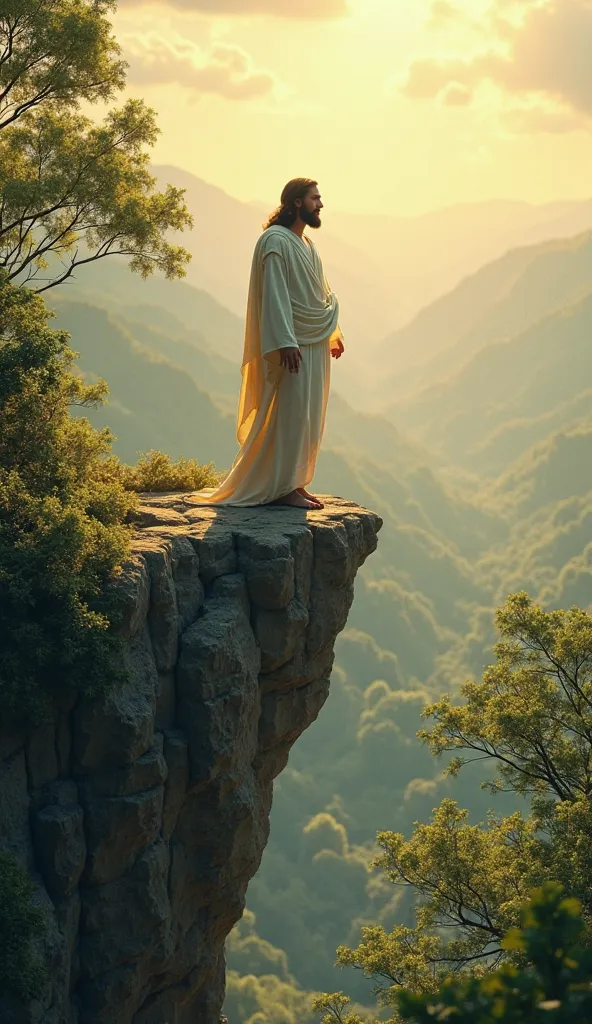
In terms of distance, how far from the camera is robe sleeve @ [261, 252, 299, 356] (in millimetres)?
9773

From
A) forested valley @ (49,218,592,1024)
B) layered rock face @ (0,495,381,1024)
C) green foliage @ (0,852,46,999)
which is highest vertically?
forested valley @ (49,218,592,1024)

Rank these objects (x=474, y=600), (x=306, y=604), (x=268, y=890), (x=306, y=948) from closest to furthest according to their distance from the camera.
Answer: (x=306, y=604) → (x=306, y=948) → (x=268, y=890) → (x=474, y=600)

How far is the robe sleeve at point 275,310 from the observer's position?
977cm

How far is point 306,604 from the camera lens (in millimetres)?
9664

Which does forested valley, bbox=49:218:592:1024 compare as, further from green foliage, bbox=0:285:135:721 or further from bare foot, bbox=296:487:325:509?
green foliage, bbox=0:285:135:721

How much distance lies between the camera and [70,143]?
10.4 metres

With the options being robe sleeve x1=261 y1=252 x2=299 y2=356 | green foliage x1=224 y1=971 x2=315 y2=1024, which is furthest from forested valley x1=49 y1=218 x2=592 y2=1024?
robe sleeve x1=261 y1=252 x2=299 y2=356

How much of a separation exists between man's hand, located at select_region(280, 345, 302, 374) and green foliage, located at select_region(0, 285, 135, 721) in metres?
1.83

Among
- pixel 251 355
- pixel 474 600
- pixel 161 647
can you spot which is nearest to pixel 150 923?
pixel 161 647

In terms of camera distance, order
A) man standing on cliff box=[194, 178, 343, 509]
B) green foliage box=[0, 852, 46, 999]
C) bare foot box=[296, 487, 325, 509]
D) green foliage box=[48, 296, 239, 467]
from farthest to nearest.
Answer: green foliage box=[48, 296, 239, 467]
bare foot box=[296, 487, 325, 509]
man standing on cliff box=[194, 178, 343, 509]
green foliage box=[0, 852, 46, 999]

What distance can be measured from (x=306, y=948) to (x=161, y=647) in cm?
7943

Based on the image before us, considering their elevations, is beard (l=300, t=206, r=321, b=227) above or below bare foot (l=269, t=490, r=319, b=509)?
above

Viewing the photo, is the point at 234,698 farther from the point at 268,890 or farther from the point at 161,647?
the point at 268,890

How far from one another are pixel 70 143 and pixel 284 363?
2.96 meters
